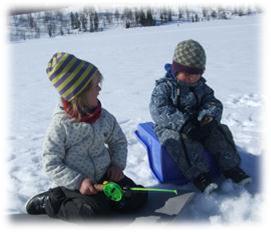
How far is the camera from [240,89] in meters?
4.68

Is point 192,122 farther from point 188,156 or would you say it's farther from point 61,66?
point 61,66

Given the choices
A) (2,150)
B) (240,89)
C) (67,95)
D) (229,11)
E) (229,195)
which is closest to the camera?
(67,95)

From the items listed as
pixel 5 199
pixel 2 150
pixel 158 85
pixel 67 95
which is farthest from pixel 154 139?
pixel 2 150

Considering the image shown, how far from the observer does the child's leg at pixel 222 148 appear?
2.40 metres

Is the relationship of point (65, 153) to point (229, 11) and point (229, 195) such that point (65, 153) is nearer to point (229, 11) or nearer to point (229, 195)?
point (229, 195)

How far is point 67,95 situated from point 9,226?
28.4 inches

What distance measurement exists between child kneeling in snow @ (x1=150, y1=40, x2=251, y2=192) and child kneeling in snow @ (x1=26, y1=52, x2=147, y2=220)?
356 millimetres

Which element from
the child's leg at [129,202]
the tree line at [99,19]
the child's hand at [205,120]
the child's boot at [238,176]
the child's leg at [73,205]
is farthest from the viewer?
the tree line at [99,19]

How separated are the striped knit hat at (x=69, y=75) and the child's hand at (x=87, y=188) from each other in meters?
0.40

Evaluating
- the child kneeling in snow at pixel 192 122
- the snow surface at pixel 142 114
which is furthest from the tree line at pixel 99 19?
the child kneeling in snow at pixel 192 122

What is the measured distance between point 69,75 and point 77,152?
14.8 inches

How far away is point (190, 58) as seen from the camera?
2.44 metres

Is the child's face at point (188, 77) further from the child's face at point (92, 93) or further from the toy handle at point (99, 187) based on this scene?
the toy handle at point (99, 187)

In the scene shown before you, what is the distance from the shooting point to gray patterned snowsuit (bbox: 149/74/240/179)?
7.78 ft
